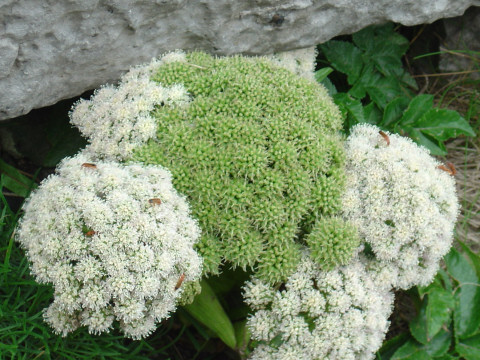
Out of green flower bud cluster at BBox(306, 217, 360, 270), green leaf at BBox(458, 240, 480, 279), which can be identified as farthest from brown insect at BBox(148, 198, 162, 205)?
green leaf at BBox(458, 240, 480, 279)

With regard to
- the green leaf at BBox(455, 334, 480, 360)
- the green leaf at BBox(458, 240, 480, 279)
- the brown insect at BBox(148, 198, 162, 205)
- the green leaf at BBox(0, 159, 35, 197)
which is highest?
the brown insect at BBox(148, 198, 162, 205)

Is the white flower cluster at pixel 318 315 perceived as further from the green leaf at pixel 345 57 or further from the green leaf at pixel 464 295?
the green leaf at pixel 345 57

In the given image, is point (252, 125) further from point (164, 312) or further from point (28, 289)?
point (28, 289)

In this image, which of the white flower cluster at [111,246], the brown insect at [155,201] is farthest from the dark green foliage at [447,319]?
the brown insect at [155,201]

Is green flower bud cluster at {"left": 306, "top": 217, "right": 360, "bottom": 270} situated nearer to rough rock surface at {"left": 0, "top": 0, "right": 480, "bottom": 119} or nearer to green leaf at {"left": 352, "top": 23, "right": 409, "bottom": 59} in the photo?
rough rock surface at {"left": 0, "top": 0, "right": 480, "bottom": 119}

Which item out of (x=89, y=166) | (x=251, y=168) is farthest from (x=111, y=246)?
(x=251, y=168)

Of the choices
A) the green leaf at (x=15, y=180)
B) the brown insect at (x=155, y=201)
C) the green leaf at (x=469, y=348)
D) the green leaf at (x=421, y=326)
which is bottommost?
the green leaf at (x=469, y=348)

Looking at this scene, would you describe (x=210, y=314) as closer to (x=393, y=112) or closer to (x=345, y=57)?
(x=393, y=112)

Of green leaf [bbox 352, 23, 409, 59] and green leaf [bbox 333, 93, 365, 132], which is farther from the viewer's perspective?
green leaf [bbox 352, 23, 409, 59]
